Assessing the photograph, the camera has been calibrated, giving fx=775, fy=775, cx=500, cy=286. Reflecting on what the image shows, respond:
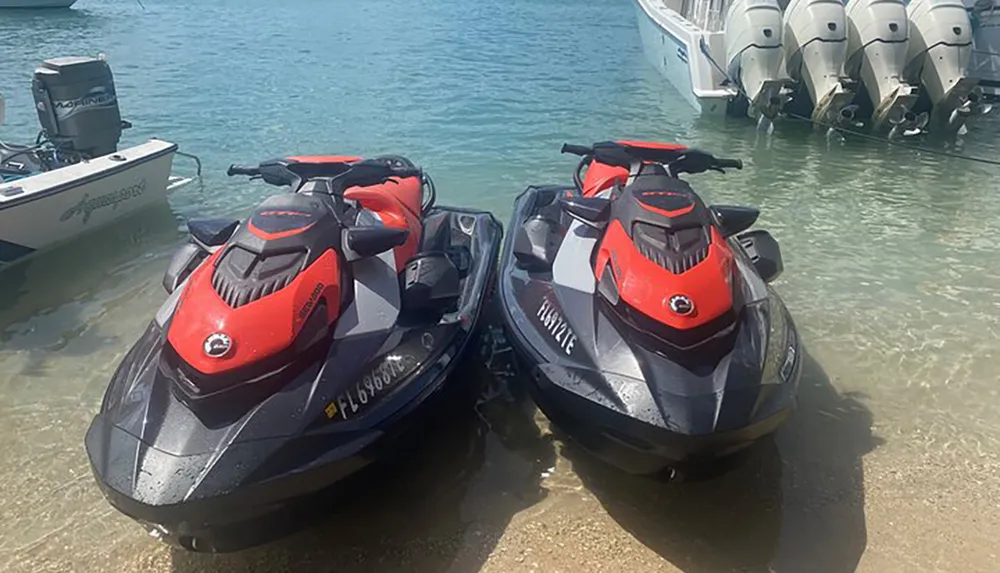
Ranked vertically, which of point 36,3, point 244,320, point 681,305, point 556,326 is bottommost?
point 36,3

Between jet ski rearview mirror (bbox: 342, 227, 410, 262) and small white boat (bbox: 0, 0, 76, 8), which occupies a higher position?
jet ski rearview mirror (bbox: 342, 227, 410, 262)

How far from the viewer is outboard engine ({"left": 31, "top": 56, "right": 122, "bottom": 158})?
576 cm

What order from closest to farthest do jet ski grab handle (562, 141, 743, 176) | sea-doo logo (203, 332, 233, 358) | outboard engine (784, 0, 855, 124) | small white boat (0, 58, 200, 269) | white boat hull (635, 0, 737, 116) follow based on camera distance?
sea-doo logo (203, 332, 233, 358) < jet ski grab handle (562, 141, 743, 176) < small white boat (0, 58, 200, 269) < outboard engine (784, 0, 855, 124) < white boat hull (635, 0, 737, 116)

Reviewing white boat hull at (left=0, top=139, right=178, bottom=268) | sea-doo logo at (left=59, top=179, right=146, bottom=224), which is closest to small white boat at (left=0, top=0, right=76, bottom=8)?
white boat hull at (left=0, top=139, right=178, bottom=268)

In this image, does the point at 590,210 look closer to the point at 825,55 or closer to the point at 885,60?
the point at 825,55

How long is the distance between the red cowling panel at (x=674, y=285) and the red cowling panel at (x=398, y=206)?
3.36ft

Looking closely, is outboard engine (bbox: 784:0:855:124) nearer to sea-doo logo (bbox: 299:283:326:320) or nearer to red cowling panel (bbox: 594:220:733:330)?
red cowling panel (bbox: 594:220:733:330)

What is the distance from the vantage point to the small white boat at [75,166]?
525cm

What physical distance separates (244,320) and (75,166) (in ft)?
12.8

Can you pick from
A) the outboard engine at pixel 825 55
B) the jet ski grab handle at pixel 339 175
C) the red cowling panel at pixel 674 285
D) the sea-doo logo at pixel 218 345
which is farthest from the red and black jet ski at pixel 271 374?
the outboard engine at pixel 825 55

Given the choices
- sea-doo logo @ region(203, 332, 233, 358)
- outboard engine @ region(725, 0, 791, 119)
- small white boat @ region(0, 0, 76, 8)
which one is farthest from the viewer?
small white boat @ region(0, 0, 76, 8)

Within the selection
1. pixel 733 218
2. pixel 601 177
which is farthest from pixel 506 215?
pixel 733 218

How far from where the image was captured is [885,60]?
8945mm

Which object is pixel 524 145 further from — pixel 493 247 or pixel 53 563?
pixel 53 563
